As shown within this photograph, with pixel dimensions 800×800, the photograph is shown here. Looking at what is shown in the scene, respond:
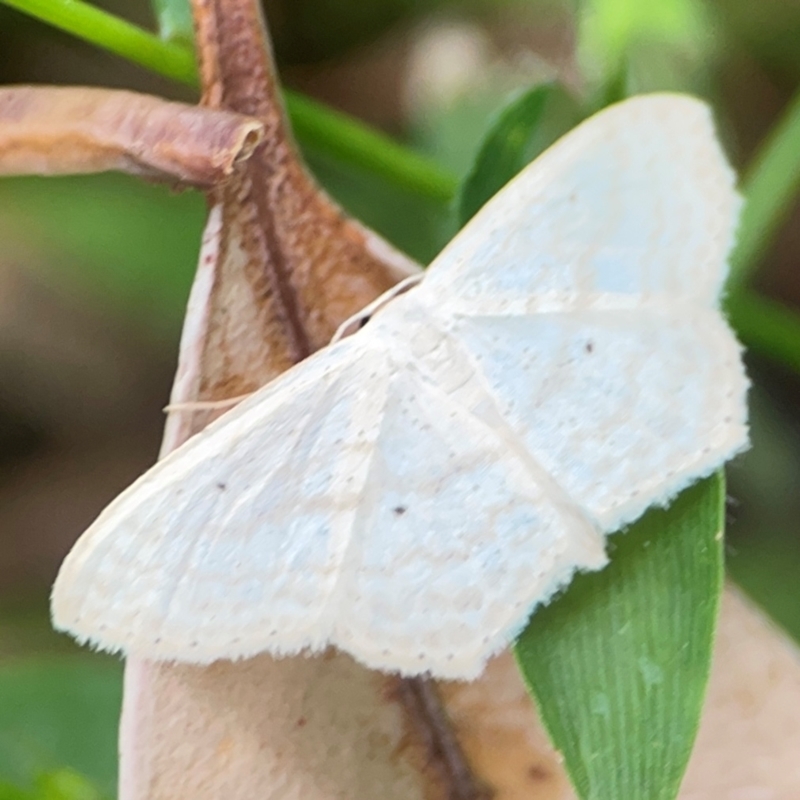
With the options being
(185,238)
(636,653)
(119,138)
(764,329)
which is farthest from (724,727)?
(185,238)

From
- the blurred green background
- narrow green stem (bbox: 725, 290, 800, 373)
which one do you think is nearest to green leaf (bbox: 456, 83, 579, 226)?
the blurred green background

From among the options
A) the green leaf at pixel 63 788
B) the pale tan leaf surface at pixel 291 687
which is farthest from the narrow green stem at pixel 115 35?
the green leaf at pixel 63 788

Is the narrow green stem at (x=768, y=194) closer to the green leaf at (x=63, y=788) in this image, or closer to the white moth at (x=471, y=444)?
the white moth at (x=471, y=444)

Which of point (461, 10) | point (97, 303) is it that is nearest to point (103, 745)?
point (97, 303)

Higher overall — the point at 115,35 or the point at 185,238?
the point at 115,35

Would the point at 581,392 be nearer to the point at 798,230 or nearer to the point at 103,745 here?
the point at 103,745

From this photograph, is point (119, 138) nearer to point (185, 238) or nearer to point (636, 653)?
point (636, 653)

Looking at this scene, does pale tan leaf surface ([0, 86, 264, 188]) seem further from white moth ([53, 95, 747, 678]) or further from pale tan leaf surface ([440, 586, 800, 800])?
pale tan leaf surface ([440, 586, 800, 800])
